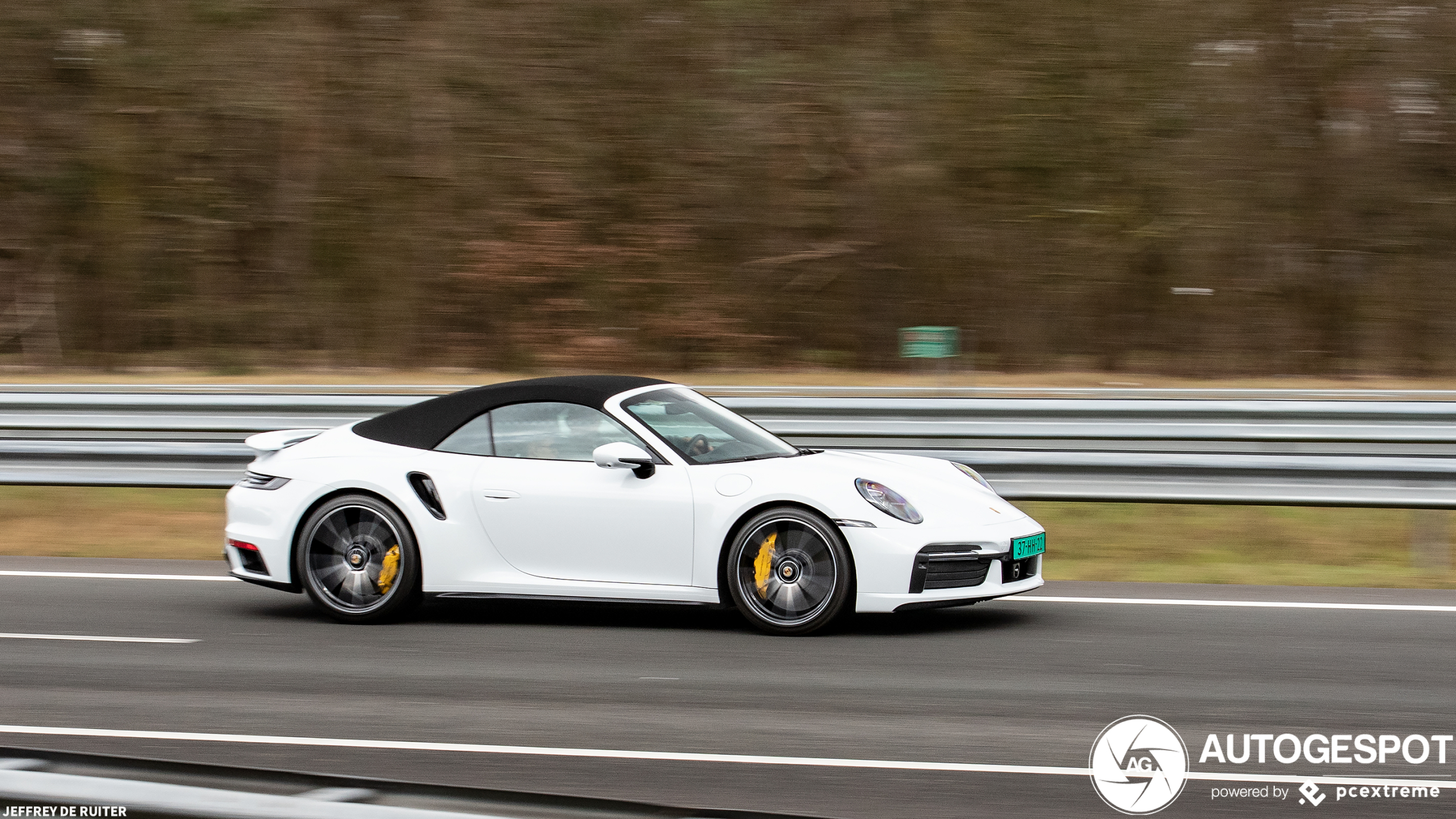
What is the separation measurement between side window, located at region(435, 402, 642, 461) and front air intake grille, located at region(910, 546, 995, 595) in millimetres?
1495

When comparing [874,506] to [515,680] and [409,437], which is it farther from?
[409,437]

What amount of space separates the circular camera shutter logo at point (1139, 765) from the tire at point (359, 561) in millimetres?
3629

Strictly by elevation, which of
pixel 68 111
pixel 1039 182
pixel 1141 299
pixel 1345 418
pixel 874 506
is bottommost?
pixel 874 506

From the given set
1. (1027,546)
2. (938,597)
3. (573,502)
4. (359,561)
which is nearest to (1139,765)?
(938,597)

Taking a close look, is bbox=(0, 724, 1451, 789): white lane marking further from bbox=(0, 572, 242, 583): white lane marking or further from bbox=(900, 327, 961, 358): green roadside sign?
bbox=(900, 327, 961, 358): green roadside sign

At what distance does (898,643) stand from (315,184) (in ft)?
52.2

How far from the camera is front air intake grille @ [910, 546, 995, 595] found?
6.68 metres

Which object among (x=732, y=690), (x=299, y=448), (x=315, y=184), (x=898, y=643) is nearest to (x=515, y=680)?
(x=732, y=690)

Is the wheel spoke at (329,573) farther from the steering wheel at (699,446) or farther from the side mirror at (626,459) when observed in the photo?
the steering wheel at (699,446)

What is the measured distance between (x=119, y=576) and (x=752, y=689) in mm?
4817

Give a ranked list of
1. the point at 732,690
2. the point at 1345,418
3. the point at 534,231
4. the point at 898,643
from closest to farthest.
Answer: the point at 732,690 → the point at 898,643 → the point at 1345,418 → the point at 534,231

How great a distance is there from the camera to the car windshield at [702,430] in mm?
7234

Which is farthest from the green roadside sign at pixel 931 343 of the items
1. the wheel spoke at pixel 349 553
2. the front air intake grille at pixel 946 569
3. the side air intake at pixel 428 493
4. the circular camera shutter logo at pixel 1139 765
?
the circular camera shutter logo at pixel 1139 765

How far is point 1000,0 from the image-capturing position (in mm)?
18594
